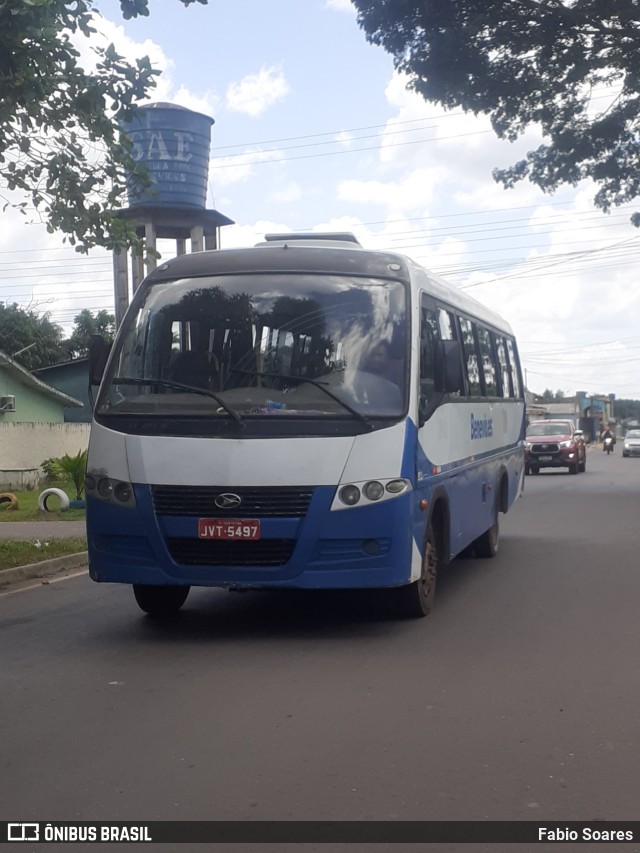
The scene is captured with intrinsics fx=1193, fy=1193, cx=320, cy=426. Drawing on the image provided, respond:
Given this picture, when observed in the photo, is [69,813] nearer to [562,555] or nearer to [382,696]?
[382,696]

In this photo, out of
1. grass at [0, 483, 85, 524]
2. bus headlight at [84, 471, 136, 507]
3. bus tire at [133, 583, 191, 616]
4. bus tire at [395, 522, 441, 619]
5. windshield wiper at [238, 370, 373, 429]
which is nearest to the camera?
windshield wiper at [238, 370, 373, 429]

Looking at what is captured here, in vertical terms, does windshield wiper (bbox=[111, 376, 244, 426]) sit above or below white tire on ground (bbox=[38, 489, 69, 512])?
above

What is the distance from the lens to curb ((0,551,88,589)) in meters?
12.4

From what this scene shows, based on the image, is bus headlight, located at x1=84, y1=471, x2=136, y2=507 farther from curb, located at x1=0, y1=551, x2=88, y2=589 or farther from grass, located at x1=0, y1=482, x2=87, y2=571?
grass, located at x1=0, y1=482, x2=87, y2=571

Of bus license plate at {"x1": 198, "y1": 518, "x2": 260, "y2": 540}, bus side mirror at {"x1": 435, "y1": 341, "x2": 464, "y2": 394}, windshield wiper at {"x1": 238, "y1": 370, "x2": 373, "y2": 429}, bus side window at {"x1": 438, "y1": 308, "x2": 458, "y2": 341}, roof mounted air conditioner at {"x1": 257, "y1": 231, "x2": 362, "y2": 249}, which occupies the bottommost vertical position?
bus license plate at {"x1": 198, "y1": 518, "x2": 260, "y2": 540}

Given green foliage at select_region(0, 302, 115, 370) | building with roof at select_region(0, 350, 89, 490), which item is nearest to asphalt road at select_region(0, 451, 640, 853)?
building with roof at select_region(0, 350, 89, 490)

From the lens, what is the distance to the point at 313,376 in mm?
8633

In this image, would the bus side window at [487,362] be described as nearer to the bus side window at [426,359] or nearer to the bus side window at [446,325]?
the bus side window at [446,325]

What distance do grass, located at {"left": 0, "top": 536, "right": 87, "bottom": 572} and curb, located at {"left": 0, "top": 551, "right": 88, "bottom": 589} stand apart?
0.32 ft

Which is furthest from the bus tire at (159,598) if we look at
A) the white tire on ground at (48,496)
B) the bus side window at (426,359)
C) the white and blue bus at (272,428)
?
the white tire on ground at (48,496)

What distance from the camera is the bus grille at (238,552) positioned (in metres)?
8.31

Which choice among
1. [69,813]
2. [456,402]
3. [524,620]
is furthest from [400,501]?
[69,813]

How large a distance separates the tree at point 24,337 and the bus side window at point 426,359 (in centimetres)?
5248

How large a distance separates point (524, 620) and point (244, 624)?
7.21 ft
